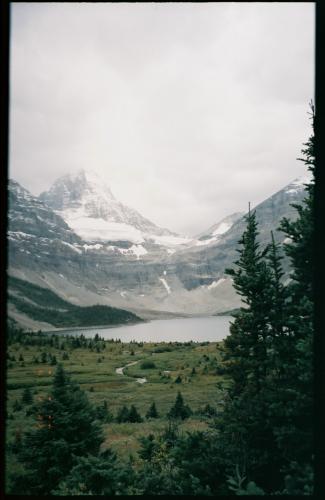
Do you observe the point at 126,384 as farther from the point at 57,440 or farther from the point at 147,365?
the point at 57,440

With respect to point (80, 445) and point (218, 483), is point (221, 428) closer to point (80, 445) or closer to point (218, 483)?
point (218, 483)

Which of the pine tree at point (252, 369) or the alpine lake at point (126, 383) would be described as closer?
the pine tree at point (252, 369)

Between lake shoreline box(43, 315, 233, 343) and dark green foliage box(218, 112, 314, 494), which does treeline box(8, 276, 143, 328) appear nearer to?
lake shoreline box(43, 315, 233, 343)

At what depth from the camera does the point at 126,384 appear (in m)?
33.3

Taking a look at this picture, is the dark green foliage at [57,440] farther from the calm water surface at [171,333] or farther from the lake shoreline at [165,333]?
the calm water surface at [171,333]

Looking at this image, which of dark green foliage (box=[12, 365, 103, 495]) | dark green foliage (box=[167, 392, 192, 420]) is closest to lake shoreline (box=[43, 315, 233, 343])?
dark green foliage (box=[167, 392, 192, 420])

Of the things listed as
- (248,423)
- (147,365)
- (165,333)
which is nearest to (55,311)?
(165,333)

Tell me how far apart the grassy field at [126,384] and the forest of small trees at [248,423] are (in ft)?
5.66

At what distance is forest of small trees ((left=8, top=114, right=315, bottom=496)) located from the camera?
4.28 meters

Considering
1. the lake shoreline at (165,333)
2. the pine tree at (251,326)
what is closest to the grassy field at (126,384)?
the pine tree at (251,326)

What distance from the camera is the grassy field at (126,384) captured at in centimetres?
1423

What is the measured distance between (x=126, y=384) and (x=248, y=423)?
29856mm

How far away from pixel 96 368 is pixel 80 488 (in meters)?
41.0

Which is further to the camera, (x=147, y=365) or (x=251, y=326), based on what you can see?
(x=147, y=365)
